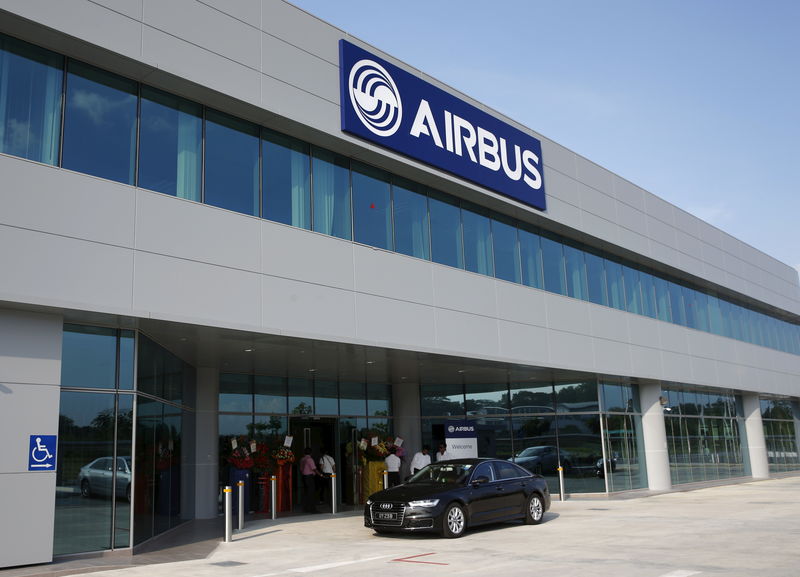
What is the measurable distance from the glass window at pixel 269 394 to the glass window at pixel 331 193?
6.65 m

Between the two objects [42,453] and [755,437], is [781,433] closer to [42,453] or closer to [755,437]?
[755,437]

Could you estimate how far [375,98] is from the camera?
1761 cm

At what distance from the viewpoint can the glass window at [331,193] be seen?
54.4 feet

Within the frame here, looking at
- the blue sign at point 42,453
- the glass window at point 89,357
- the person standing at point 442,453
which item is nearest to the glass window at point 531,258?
the person standing at point 442,453

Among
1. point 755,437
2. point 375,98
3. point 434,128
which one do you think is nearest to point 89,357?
point 375,98

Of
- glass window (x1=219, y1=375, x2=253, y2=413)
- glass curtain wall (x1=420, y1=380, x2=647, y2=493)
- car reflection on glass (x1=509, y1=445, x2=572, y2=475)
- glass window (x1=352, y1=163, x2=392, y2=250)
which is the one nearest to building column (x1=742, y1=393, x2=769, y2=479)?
glass curtain wall (x1=420, y1=380, x2=647, y2=493)

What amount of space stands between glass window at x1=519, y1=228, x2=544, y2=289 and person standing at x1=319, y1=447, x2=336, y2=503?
7.85 m

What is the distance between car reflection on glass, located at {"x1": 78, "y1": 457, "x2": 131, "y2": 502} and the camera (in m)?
11.9

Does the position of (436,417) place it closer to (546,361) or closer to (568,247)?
(546,361)

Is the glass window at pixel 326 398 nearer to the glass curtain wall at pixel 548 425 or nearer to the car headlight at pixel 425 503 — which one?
the glass curtain wall at pixel 548 425

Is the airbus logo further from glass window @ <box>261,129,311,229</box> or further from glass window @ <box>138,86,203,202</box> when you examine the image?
glass window @ <box>138,86,203,202</box>

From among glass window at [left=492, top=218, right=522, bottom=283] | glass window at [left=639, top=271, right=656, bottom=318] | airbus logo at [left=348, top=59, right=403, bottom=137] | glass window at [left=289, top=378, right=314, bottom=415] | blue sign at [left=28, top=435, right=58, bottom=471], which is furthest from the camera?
glass window at [left=639, top=271, right=656, bottom=318]

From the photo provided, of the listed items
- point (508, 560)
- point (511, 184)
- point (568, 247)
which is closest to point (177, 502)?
point (508, 560)

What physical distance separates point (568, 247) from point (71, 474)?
17.8 metres
